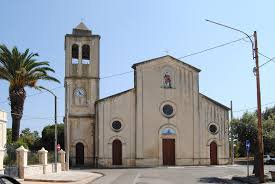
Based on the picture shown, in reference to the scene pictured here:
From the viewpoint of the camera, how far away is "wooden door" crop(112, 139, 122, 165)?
50.3 m

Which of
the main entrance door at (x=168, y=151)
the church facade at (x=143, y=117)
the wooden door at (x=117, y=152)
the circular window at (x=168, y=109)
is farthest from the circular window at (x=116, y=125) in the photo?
the circular window at (x=168, y=109)

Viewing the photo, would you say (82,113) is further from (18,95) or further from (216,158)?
(216,158)

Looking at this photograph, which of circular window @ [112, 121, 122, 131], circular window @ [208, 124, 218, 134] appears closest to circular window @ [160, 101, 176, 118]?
circular window @ [208, 124, 218, 134]

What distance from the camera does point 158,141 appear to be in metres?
51.2

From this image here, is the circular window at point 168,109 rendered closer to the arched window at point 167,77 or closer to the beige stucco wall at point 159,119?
the beige stucco wall at point 159,119

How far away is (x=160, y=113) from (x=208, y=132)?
560 centimetres

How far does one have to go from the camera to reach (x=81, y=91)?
5206 centimetres

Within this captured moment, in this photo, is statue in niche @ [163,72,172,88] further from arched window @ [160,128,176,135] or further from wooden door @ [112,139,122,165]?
wooden door @ [112,139,122,165]

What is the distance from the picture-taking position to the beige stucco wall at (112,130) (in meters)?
49.9

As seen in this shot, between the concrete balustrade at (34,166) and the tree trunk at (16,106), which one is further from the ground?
the tree trunk at (16,106)

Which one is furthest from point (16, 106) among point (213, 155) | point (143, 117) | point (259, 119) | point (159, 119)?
point (259, 119)

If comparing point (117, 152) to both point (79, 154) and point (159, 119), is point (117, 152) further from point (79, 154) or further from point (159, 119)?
point (159, 119)

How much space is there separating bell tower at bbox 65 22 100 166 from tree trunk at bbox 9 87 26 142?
26.3ft

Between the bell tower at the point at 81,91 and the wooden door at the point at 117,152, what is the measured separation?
91.2 inches
